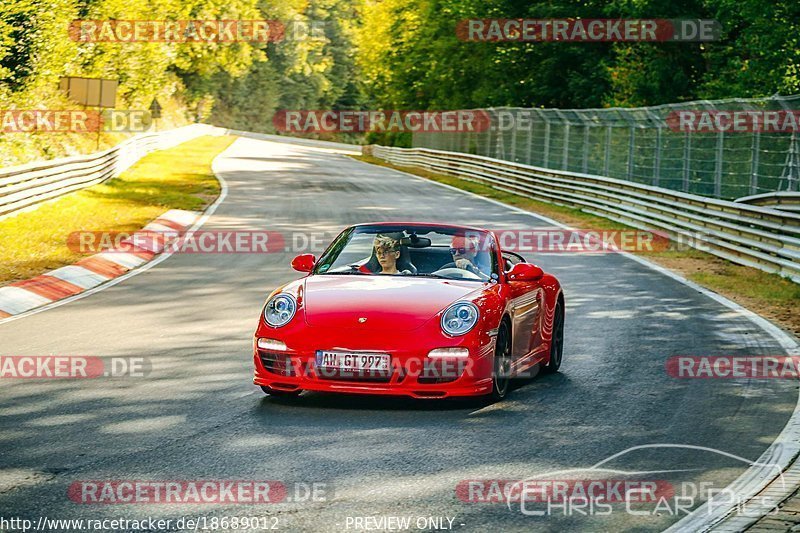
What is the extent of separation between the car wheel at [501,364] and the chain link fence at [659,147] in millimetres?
11283

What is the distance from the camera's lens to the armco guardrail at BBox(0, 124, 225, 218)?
2056 centimetres

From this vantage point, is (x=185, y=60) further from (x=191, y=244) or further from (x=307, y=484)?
(x=307, y=484)

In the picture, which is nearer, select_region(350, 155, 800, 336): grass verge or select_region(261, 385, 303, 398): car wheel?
select_region(261, 385, 303, 398): car wheel

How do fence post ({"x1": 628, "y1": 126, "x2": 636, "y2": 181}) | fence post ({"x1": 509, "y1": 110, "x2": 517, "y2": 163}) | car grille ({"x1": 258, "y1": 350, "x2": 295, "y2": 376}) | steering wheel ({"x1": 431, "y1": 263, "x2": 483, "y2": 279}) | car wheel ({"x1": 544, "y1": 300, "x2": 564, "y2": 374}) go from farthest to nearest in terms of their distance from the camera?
fence post ({"x1": 509, "y1": 110, "x2": 517, "y2": 163}), fence post ({"x1": 628, "y1": 126, "x2": 636, "y2": 181}), car wheel ({"x1": 544, "y1": 300, "x2": 564, "y2": 374}), steering wheel ({"x1": 431, "y1": 263, "x2": 483, "y2": 279}), car grille ({"x1": 258, "y1": 350, "x2": 295, "y2": 376})

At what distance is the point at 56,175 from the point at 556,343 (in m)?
17.3

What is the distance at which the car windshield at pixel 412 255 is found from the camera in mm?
9180

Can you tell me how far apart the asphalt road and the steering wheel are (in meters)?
0.98

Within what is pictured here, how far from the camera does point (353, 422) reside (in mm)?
7625

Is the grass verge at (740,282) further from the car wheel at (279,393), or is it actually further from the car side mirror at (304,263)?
the car wheel at (279,393)

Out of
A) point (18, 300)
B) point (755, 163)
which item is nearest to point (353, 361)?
point (18, 300)

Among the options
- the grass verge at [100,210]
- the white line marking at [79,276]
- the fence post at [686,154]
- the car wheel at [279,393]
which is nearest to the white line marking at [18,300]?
the grass verge at [100,210]

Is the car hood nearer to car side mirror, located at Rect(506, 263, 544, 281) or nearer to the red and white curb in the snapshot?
car side mirror, located at Rect(506, 263, 544, 281)

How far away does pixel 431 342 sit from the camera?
793 centimetres

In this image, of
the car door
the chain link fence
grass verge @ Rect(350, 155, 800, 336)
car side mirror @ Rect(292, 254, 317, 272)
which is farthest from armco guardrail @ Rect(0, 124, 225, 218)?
the chain link fence
